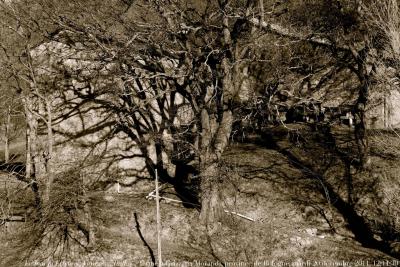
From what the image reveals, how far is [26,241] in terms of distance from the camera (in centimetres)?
1515

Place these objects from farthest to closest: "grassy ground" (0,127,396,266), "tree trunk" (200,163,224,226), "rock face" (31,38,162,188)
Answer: "rock face" (31,38,162,188) < "tree trunk" (200,163,224,226) < "grassy ground" (0,127,396,266)

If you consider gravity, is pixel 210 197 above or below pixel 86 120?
below

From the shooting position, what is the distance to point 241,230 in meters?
15.6

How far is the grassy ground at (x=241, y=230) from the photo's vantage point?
1418 centimetres

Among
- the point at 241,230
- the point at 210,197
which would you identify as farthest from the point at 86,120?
the point at 241,230

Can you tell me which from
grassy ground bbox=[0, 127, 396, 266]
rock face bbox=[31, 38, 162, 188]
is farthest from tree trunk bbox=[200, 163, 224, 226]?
rock face bbox=[31, 38, 162, 188]

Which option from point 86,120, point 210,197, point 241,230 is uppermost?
point 86,120

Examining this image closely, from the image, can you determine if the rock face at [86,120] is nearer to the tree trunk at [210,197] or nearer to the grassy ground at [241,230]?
the grassy ground at [241,230]

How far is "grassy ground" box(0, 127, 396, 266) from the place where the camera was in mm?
14180

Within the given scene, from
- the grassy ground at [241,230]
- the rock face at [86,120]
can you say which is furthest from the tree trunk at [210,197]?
the rock face at [86,120]

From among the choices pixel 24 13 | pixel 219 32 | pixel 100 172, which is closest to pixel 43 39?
pixel 24 13

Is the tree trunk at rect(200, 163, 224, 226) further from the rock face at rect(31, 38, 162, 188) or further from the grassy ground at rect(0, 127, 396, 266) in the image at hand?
the rock face at rect(31, 38, 162, 188)

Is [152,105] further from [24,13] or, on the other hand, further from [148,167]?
[24,13]

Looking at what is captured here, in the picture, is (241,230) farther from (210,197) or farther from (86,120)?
(86,120)
